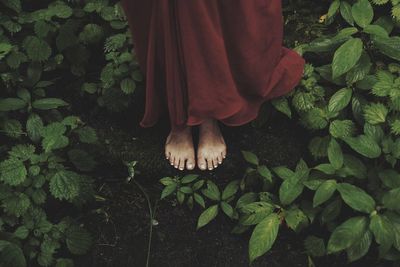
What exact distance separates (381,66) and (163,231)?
111cm

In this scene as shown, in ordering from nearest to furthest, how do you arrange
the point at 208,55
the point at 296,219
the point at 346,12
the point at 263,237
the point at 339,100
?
the point at 208,55 < the point at 263,237 < the point at 296,219 < the point at 339,100 < the point at 346,12

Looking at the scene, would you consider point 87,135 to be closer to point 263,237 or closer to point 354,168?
point 263,237

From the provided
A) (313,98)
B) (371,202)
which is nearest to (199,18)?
(313,98)

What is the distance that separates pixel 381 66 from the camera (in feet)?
7.48

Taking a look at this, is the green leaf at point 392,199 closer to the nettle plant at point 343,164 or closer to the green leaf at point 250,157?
the nettle plant at point 343,164

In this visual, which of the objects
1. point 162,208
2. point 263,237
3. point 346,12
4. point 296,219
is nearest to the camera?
point 263,237

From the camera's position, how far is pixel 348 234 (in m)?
1.85

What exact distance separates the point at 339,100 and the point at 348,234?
1.78 ft

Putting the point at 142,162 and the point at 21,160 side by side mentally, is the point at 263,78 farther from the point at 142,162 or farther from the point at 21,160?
the point at 21,160

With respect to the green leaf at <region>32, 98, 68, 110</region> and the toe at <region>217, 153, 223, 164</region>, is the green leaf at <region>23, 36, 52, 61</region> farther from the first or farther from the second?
the toe at <region>217, 153, 223, 164</region>

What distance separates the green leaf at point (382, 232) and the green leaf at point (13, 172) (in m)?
1.23

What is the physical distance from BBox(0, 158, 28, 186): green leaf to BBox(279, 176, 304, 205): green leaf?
0.93 m

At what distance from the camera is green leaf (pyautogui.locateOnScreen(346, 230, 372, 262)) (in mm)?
1881

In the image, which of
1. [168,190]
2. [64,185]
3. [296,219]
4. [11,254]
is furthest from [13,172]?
[296,219]
